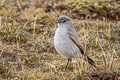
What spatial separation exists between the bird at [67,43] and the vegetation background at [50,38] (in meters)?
0.23

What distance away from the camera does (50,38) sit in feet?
33.9

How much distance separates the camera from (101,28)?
11.2 meters

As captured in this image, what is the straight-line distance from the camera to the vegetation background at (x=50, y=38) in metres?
7.45

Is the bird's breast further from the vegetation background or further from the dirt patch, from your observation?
the dirt patch

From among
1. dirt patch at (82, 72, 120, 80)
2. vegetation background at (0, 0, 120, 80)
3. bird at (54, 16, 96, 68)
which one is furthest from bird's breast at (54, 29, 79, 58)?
dirt patch at (82, 72, 120, 80)

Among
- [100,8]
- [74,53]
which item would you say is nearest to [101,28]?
[100,8]

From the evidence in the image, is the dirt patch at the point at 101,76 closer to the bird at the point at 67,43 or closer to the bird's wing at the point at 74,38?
the bird at the point at 67,43

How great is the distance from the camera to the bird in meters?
8.12

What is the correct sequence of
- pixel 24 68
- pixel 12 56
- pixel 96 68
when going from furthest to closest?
pixel 12 56
pixel 24 68
pixel 96 68

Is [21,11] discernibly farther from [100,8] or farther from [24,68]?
[24,68]

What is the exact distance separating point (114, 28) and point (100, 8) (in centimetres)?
122

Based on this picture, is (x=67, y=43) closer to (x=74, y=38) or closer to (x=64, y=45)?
(x=64, y=45)

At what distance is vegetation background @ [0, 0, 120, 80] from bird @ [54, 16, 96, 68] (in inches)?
9.2

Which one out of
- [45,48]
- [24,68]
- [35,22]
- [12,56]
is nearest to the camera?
[24,68]
